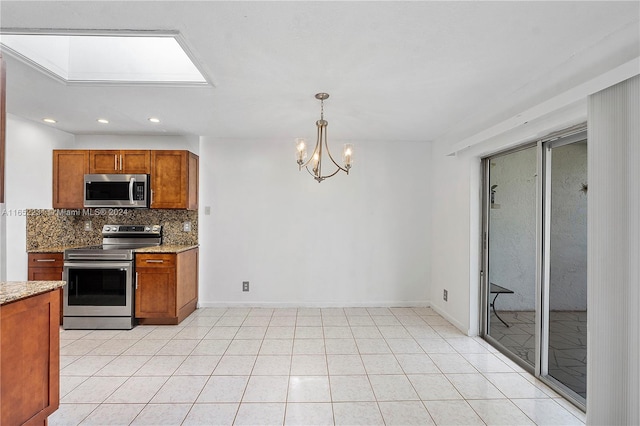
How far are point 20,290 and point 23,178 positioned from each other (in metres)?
2.71

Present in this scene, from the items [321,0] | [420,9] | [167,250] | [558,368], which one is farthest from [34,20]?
[558,368]

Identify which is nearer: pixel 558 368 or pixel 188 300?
pixel 558 368

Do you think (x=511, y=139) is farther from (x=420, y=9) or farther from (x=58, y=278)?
(x=58, y=278)

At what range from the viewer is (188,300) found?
410 centimetres

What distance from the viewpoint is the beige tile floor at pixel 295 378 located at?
6.95ft

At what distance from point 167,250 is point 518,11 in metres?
3.81

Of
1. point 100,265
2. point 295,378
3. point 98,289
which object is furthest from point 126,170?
point 295,378

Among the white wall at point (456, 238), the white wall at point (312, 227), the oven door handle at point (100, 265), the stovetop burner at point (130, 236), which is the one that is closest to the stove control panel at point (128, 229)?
the stovetop burner at point (130, 236)

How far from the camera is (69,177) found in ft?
13.2

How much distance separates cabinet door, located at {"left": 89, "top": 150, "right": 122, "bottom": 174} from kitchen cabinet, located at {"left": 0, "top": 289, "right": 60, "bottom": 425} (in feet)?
8.41

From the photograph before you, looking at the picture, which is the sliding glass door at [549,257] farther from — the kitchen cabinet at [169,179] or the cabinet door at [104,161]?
the cabinet door at [104,161]

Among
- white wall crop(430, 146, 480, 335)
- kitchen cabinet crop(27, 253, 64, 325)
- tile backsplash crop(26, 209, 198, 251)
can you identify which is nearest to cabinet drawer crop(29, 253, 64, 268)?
kitchen cabinet crop(27, 253, 64, 325)

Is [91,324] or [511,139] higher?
[511,139]

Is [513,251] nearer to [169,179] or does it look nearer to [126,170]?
[169,179]
